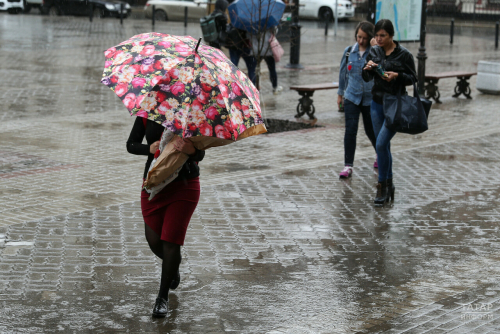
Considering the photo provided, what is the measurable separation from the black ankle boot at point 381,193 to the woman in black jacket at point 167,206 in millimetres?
3296

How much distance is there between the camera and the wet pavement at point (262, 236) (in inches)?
187

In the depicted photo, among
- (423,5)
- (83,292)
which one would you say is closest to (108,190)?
(83,292)

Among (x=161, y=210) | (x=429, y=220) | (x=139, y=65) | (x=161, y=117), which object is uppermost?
(x=139, y=65)

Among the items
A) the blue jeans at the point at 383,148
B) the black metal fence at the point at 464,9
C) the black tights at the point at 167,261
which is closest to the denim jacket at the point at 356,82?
the blue jeans at the point at 383,148

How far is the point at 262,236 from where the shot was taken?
6.46 meters

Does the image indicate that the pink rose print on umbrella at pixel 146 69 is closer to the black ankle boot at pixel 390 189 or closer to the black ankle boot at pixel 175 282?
the black ankle boot at pixel 175 282

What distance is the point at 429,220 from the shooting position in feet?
23.1

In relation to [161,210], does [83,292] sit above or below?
below

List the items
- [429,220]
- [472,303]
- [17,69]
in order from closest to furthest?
[472,303]
[429,220]
[17,69]

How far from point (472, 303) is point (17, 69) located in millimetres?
14291

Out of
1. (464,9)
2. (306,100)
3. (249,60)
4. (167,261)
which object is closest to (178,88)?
(167,261)

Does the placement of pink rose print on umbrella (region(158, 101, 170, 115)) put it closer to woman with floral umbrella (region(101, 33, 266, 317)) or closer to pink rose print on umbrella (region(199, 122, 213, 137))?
woman with floral umbrella (region(101, 33, 266, 317))

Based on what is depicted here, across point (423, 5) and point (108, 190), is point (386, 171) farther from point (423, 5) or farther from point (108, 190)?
point (423, 5)

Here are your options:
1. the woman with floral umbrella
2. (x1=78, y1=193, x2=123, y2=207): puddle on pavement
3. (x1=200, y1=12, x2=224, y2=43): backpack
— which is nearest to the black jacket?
(x1=78, y1=193, x2=123, y2=207): puddle on pavement
